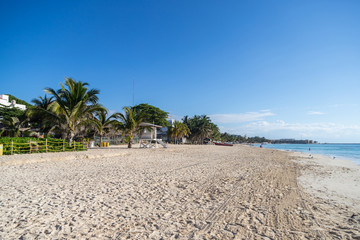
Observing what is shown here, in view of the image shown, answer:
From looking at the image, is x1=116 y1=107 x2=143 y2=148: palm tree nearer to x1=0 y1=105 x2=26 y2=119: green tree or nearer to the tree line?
the tree line

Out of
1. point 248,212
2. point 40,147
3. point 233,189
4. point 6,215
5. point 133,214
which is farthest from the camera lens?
point 40,147

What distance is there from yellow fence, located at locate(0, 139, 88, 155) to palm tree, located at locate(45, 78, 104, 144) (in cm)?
80

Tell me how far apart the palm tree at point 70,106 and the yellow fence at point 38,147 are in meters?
0.80

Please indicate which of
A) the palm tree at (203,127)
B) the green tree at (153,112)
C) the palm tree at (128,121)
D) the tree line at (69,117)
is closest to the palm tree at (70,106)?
the tree line at (69,117)

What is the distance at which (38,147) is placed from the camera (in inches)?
509

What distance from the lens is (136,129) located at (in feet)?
70.6

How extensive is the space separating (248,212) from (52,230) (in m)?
3.53

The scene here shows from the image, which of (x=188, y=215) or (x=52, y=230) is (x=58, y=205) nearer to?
(x=52, y=230)

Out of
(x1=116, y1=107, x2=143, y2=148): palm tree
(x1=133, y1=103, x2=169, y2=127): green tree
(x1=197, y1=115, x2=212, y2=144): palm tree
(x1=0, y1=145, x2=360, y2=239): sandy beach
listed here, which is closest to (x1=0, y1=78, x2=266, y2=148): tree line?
(x1=116, y1=107, x2=143, y2=148): palm tree

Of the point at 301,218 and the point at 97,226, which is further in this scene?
A: the point at 301,218

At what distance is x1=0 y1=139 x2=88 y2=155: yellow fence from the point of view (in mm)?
11461

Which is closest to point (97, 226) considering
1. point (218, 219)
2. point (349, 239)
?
point (218, 219)

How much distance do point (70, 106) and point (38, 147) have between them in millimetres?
3600

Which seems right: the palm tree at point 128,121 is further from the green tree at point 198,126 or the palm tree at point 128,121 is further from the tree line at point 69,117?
the green tree at point 198,126
